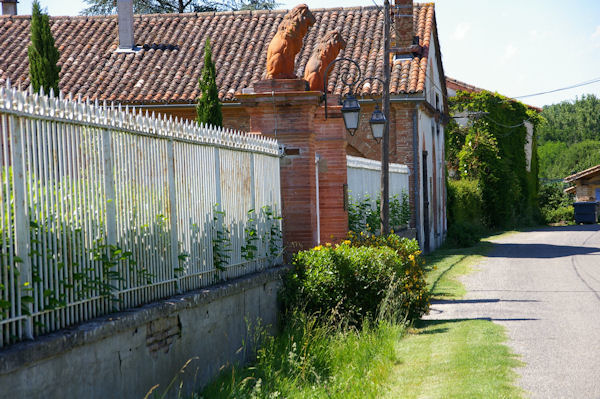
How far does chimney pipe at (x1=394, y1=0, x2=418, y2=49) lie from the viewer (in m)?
25.5

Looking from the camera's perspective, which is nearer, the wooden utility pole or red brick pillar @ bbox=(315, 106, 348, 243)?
red brick pillar @ bbox=(315, 106, 348, 243)

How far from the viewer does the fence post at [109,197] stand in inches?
242

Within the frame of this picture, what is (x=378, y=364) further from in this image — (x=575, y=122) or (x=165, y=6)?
(x=575, y=122)

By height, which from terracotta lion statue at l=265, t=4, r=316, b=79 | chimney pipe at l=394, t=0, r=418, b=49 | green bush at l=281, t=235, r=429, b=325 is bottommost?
green bush at l=281, t=235, r=429, b=325

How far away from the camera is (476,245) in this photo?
27.4 metres

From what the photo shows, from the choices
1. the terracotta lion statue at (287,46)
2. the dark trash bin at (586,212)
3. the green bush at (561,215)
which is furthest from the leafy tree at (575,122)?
the terracotta lion statue at (287,46)

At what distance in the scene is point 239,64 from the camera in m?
25.0

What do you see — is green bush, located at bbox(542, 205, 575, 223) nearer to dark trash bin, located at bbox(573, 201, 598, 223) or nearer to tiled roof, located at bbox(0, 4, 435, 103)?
dark trash bin, located at bbox(573, 201, 598, 223)

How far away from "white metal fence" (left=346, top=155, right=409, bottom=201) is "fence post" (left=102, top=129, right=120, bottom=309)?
33.7 ft

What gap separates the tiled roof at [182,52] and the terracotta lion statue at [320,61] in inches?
352

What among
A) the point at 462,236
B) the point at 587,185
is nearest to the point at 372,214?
the point at 462,236

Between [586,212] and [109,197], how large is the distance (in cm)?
4293

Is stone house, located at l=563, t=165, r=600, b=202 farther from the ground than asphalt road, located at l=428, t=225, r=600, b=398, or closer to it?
farther from the ground

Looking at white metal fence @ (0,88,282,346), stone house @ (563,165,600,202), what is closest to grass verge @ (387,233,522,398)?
white metal fence @ (0,88,282,346)
